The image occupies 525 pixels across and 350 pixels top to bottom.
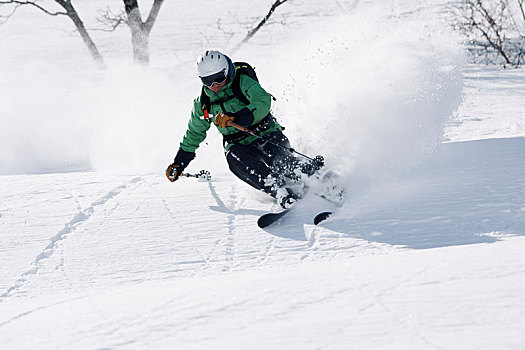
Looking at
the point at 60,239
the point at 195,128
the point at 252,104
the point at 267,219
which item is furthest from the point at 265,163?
the point at 60,239

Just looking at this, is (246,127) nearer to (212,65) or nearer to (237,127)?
(237,127)

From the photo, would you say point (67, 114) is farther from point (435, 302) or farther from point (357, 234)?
point (435, 302)

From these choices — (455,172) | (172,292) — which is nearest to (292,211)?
(455,172)

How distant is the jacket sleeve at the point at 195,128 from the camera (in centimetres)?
549

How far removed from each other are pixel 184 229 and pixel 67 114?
762 cm

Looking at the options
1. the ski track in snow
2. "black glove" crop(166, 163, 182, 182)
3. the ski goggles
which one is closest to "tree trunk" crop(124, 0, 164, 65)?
the ski track in snow

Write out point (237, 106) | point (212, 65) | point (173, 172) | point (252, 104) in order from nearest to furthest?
1. point (212, 65)
2. point (252, 104)
3. point (237, 106)
4. point (173, 172)

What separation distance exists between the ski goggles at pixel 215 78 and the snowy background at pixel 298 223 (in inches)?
47.9

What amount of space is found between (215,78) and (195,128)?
72 cm

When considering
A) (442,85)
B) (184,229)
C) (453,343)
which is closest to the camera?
(453,343)

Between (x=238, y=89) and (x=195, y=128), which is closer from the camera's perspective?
(x=238, y=89)

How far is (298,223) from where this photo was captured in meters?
4.88

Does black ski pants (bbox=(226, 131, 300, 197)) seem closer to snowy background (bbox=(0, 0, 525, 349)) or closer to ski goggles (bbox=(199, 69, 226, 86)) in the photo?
snowy background (bbox=(0, 0, 525, 349))

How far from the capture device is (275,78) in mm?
Result: 12461
